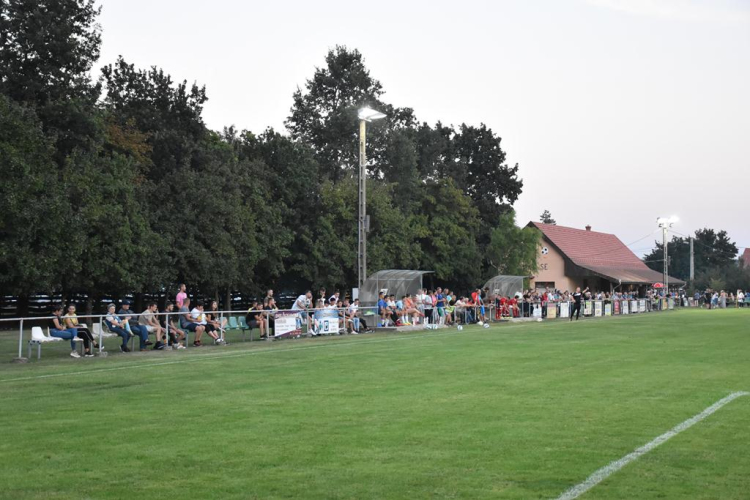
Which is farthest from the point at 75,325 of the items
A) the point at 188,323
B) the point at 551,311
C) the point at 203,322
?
the point at 551,311

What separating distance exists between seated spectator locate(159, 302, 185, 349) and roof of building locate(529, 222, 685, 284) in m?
67.6

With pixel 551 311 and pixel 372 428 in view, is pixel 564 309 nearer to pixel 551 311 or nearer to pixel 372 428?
pixel 551 311

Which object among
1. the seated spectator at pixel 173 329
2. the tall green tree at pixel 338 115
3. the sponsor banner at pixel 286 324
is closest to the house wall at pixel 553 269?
the tall green tree at pixel 338 115

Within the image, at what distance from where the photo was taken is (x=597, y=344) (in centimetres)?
2502

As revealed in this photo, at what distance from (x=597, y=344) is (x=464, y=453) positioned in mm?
17464

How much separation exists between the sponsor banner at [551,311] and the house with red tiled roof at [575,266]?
36138 mm

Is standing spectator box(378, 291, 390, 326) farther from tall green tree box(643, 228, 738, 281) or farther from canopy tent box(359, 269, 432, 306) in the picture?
tall green tree box(643, 228, 738, 281)

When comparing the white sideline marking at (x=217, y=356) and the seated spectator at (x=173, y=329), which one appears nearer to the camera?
the white sideline marking at (x=217, y=356)

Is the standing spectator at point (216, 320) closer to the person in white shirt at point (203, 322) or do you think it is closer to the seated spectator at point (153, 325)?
the person in white shirt at point (203, 322)

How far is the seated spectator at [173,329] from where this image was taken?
25.4 meters

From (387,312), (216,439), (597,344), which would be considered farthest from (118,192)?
(216,439)

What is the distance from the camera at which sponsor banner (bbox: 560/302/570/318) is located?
5291cm

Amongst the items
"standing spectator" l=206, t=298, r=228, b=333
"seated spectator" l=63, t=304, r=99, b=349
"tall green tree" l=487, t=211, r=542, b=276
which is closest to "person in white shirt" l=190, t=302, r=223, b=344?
"standing spectator" l=206, t=298, r=228, b=333

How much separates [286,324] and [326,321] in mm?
2427
